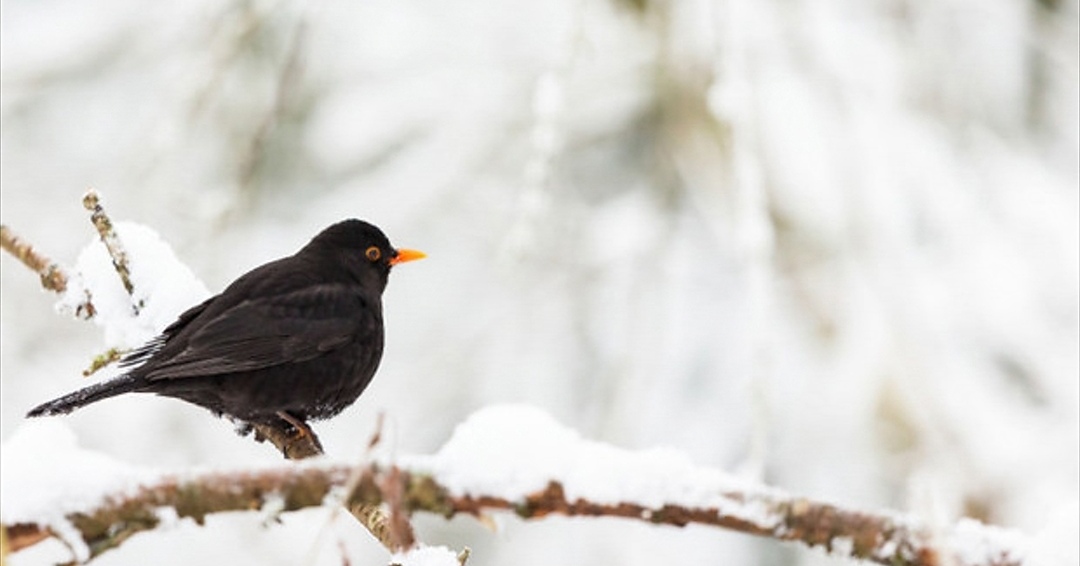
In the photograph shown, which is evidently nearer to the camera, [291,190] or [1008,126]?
[1008,126]

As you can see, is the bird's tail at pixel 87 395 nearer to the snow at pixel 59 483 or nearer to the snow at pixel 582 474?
the snow at pixel 59 483

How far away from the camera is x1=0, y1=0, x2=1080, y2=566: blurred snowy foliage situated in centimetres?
376

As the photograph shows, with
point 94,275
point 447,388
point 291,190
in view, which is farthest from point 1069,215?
point 291,190

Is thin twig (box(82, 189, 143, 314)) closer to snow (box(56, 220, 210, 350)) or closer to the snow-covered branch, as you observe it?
snow (box(56, 220, 210, 350))

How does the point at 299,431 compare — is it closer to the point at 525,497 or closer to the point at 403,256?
the point at 403,256

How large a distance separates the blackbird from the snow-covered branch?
1620 millimetres

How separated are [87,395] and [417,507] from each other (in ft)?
5.76

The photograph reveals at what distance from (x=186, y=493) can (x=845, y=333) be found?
3.15 meters

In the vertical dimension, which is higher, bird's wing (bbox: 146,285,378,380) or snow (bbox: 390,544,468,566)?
bird's wing (bbox: 146,285,378,380)

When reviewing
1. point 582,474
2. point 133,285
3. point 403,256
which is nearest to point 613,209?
point 403,256

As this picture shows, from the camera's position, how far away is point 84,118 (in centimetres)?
587

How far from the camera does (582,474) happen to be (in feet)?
4.71

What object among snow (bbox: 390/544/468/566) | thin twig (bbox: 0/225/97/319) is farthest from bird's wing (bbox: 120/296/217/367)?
snow (bbox: 390/544/468/566)

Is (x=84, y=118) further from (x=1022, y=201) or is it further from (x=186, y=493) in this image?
(x=186, y=493)
